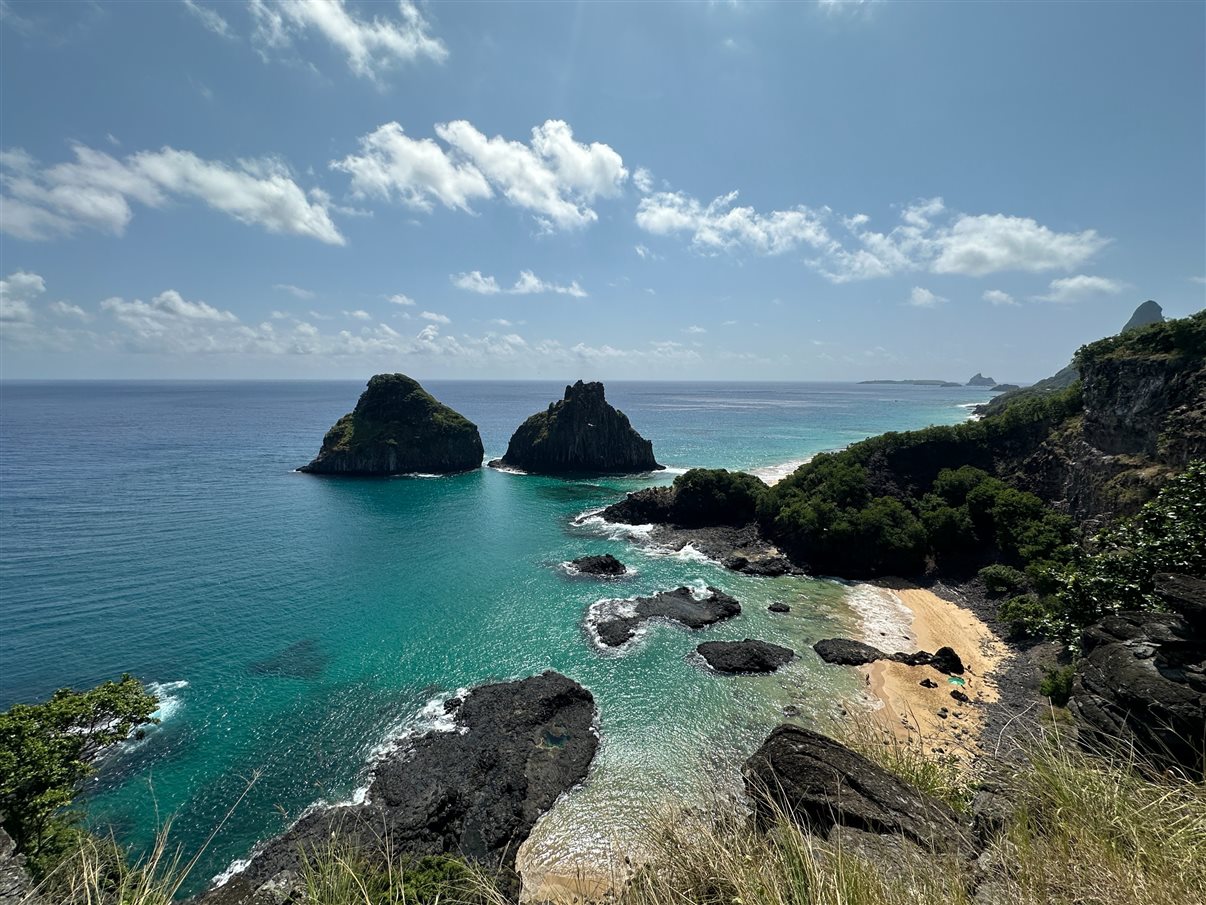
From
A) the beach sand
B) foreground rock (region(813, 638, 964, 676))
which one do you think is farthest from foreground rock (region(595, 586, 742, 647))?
the beach sand

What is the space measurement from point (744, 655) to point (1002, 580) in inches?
932

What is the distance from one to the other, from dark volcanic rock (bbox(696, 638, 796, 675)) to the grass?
26769mm

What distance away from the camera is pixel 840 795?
10.3 m

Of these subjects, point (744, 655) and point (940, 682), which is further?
point (744, 655)

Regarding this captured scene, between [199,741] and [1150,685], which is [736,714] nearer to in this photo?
[1150,685]

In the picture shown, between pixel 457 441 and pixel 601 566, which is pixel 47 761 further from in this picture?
pixel 457 441

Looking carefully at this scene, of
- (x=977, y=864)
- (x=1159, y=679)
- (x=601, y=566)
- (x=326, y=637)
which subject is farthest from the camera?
(x=601, y=566)

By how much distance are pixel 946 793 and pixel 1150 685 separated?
7.40m

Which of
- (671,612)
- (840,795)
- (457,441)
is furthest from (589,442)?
(840,795)

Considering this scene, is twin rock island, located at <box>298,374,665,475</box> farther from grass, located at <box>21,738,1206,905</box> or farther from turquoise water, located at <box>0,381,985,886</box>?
grass, located at <box>21,738,1206,905</box>

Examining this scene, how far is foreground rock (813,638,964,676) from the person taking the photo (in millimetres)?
31562

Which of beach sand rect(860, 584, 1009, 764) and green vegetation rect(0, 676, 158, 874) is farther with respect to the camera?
beach sand rect(860, 584, 1009, 764)

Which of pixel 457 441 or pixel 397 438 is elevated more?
pixel 397 438

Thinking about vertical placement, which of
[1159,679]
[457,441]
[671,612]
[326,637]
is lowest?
[326,637]
